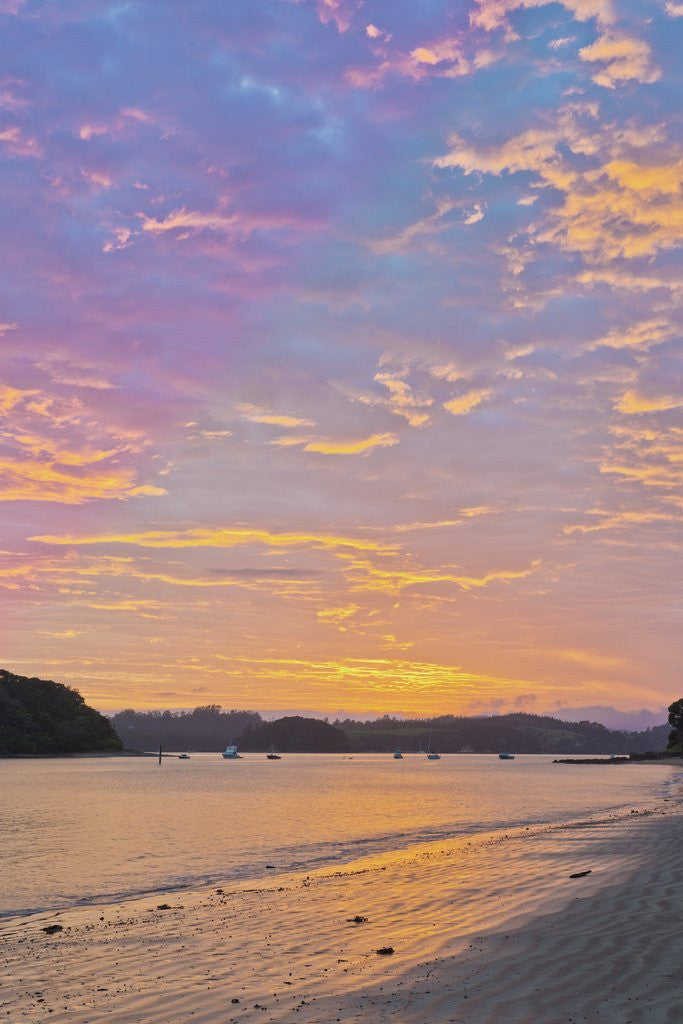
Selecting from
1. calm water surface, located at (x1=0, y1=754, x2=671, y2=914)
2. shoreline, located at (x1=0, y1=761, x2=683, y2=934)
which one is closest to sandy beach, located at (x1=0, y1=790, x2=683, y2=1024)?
shoreline, located at (x1=0, y1=761, x2=683, y2=934)

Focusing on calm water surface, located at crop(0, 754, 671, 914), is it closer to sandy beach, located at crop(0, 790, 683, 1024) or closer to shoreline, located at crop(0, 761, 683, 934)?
shoreline, located at crop(0, 761, 683, 934)

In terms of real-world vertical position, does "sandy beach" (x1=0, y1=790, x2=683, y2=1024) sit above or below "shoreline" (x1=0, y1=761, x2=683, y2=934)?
above

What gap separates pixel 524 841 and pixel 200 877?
17177 millimetres

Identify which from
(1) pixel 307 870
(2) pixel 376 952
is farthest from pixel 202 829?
(2) pixel 376 952

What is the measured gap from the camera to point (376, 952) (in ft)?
55.3

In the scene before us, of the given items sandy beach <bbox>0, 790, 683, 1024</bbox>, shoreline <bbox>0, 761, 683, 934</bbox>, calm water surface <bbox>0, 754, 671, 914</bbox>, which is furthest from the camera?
calm water surface <bbox>0, 754, 671, 914</bbox>

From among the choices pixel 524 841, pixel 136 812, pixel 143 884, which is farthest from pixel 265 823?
pixel 143 884

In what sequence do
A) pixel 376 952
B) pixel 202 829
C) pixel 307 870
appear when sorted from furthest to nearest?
pixel 202 829 < pixel 307 870 < pixel 376 952

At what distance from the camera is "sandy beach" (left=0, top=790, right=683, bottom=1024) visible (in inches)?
491

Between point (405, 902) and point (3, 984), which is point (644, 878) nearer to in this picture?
point (405, 902)

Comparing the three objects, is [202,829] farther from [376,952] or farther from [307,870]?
[376,952]

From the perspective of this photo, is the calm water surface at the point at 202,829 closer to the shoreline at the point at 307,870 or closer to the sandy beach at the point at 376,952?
the shoreline at the point at 307,870

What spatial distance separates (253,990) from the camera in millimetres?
14195

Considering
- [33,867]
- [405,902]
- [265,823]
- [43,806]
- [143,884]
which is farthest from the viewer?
[43,806]
